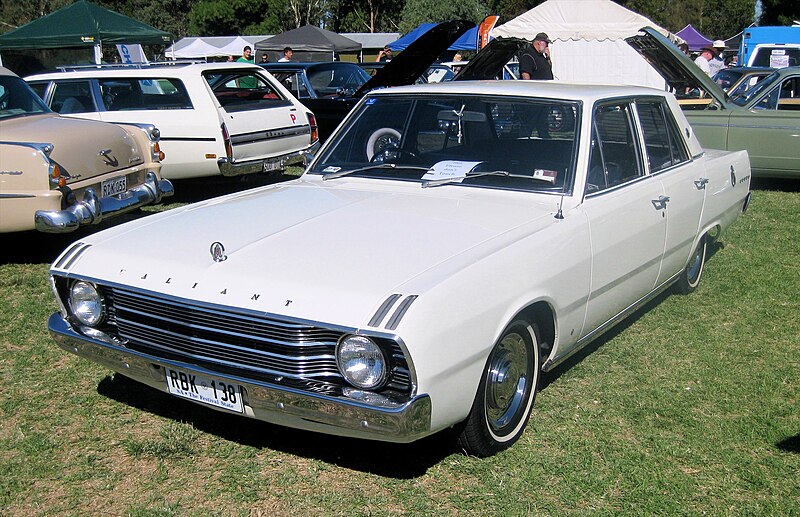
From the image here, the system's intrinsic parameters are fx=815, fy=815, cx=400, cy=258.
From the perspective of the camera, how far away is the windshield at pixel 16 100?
7.63 m

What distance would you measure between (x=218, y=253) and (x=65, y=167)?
3.95 metres

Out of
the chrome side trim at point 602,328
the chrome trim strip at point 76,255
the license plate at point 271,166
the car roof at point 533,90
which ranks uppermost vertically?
the car roof at point 533,90

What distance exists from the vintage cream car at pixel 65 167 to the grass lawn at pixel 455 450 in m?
1.65

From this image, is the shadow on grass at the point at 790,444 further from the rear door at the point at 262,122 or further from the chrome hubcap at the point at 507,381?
the rear door at the point at 262,122

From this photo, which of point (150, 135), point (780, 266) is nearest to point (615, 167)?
point (780, 266)

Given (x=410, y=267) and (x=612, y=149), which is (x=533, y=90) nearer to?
(x=612, y=149)

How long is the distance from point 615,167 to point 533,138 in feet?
1.71

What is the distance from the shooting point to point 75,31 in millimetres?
19094

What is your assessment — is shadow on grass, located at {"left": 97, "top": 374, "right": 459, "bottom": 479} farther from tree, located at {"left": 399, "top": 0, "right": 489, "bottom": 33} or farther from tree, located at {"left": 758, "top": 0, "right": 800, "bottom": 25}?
tree, located at {"left": 399, "top": 0, "right": 489, "bottom": 33}

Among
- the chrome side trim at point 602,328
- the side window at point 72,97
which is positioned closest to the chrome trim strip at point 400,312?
the chrome side trim at point 602,328

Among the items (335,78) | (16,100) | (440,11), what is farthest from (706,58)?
(440,11)

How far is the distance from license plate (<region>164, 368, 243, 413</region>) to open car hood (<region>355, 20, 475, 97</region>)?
31.1ft

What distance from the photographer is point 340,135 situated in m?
5.28

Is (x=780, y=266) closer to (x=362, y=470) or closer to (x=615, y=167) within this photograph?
(x=615, y=167)
